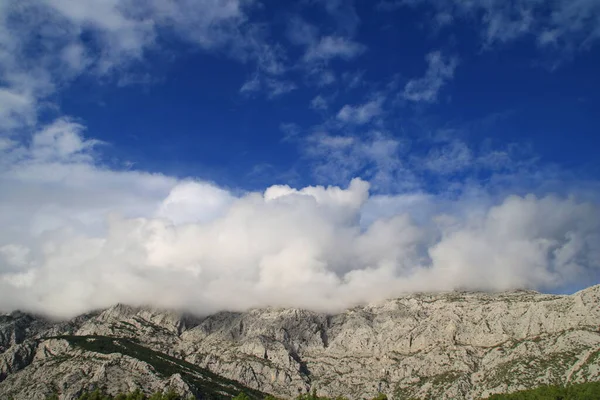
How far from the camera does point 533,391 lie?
198m

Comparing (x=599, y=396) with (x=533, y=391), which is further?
(x=533, y=391)

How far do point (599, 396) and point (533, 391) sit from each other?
26199 millimetres

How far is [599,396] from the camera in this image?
17712 cm
